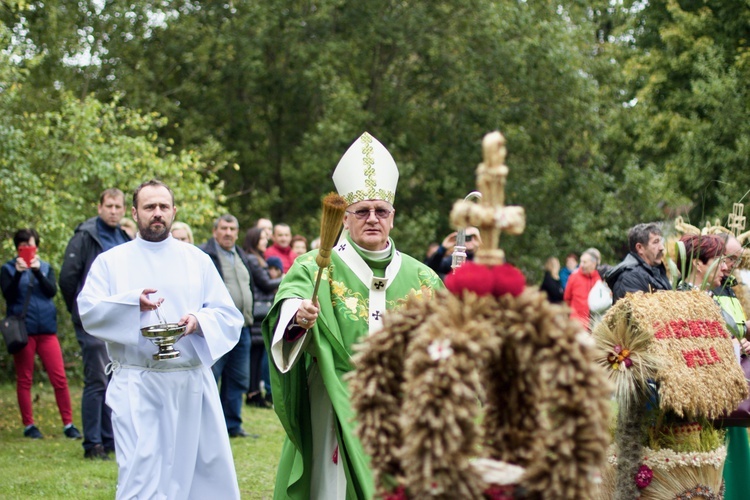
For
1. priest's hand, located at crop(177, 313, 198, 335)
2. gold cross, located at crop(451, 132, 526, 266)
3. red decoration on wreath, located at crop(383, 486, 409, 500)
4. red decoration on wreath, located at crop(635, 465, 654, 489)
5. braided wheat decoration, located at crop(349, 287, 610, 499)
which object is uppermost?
gold cross, located at crop(451, 132, 526, 266)

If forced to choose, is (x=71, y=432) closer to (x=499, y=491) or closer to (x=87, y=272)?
(x=87, y=272)

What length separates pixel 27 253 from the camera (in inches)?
397

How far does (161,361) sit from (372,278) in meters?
1.57

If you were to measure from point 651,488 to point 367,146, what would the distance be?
267 centimetres

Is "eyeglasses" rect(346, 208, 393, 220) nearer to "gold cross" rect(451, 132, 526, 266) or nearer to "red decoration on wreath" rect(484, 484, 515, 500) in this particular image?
"gold cross" rect(451, 132, 526, 266)

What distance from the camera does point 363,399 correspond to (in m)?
3.28

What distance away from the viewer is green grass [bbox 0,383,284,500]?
7945mm

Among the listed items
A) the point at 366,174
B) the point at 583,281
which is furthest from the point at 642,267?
the point at 583,281

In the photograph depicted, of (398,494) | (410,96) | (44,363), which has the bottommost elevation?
(398,494)

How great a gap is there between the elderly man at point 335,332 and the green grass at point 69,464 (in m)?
2.71

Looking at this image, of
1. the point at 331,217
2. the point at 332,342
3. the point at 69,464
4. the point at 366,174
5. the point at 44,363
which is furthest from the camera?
the point at 44,363

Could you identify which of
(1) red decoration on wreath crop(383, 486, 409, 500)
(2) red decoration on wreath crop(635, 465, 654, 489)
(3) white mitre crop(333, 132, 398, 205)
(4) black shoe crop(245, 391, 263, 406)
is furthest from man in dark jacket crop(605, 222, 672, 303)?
(4) black shoe crop(245, 391, 263, 406)

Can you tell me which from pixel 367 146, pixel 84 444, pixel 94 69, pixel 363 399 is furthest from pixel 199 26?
pixel 363 399

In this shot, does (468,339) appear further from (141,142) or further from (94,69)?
(94,69)
